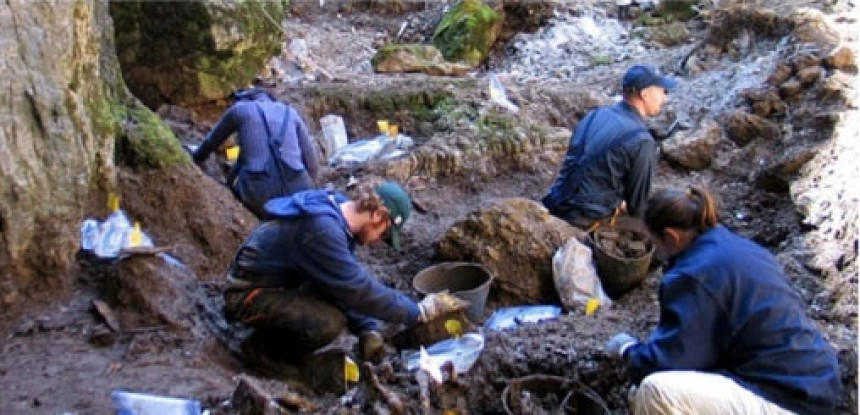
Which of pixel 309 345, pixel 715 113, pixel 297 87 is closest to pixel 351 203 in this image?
pixel 309 345

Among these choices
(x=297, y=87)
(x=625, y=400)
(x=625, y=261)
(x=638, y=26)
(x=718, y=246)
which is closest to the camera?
(x=718, y=246)

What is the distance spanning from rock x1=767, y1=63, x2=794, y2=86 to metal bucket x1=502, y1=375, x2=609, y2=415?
586cm

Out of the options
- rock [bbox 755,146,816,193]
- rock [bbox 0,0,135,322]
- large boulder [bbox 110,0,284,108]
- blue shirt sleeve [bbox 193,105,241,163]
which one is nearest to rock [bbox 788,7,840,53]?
rock [bbox 755,146,816,193]

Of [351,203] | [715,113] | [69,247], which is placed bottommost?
[715,113]

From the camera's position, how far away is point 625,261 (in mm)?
5684

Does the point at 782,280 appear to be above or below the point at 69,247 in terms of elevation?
above

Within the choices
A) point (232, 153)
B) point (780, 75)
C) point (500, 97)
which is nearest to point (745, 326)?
point (232, 153)

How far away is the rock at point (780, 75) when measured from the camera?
894cm

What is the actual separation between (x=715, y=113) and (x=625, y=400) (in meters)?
5.55

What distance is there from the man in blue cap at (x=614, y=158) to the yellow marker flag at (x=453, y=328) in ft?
6.17

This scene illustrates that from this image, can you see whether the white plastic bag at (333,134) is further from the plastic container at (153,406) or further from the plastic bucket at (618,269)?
the plastic container at (153,406)

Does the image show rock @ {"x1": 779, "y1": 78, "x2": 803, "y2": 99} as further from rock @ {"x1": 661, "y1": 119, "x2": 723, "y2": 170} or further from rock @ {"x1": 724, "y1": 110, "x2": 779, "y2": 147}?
rock @ {"x1": 661, "y1": 119, "x2": 723, "y2": 170}

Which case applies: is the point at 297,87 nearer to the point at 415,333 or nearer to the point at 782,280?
the point at 415,333

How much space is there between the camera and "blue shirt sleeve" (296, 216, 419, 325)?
4.22 meters
